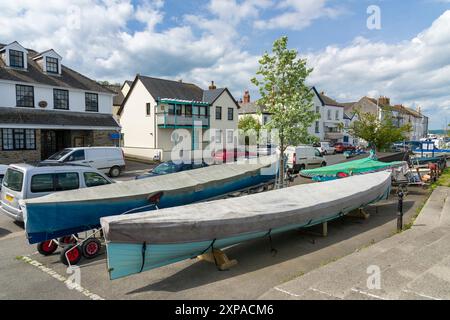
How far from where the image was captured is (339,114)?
62.4 m

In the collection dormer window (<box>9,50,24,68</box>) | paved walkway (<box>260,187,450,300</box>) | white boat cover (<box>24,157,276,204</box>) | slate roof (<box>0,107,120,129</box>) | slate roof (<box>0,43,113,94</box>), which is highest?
dormer window (<box>9,50,24,68</box>)

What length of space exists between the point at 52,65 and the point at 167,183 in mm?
24096

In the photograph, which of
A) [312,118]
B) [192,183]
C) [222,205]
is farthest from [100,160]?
[222,205]

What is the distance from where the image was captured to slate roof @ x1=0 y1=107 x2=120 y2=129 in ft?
77.4

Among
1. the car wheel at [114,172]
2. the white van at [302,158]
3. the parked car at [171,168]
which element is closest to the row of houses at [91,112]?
the parked car at [171,168]

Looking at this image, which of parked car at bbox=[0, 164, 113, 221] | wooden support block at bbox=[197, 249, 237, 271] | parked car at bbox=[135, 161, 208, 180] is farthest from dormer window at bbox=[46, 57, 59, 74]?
wooden support block at bbox=[197, 249, 237, 271]

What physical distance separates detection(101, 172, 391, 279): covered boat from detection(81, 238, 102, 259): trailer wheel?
205cm

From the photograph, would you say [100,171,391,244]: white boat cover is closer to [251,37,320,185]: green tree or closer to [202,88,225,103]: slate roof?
[251,37,320,185]: green tree

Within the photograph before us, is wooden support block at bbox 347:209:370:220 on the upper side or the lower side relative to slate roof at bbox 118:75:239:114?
lower

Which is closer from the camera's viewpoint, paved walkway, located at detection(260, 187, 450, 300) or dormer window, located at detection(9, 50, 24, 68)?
paved walkway, located at detection(260, 187, 450, 300)

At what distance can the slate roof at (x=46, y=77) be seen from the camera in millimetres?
24677

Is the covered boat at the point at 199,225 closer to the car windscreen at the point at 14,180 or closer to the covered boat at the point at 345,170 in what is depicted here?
A: the car windscreen at the point at 14,180
